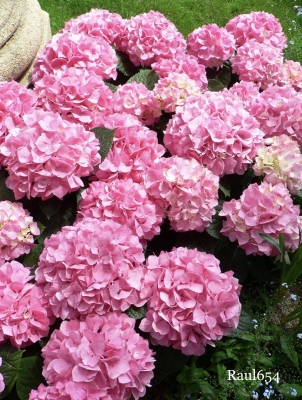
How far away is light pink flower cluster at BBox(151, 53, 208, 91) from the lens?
278 cm

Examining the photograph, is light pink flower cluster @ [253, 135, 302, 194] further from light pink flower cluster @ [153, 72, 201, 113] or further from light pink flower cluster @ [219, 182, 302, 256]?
light pink flower cluster @ [153, 72, 201, 113]

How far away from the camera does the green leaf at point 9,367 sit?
173 centimetres

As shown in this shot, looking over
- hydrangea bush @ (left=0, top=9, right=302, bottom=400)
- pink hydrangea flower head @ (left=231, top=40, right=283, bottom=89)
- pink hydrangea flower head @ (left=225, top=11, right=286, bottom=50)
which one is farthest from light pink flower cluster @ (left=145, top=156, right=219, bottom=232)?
pink hydrangea flower head @ (left=225, top=11, right=286, bottom=50)

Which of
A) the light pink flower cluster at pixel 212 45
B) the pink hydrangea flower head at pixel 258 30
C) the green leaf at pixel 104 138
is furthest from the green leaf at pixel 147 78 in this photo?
the pink hydrangea flower head at pixel 258 30

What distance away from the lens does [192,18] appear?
5.06 m

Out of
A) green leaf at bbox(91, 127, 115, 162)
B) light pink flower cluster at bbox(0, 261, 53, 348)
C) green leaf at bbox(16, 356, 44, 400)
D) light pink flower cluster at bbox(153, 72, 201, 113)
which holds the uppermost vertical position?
light pink flower cluster at bbox(153, 72, 201, 113)

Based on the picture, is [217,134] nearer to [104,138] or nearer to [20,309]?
[104,138]

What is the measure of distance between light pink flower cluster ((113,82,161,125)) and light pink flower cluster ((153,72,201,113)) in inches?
1.5

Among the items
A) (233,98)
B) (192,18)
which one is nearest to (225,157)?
(233,98)

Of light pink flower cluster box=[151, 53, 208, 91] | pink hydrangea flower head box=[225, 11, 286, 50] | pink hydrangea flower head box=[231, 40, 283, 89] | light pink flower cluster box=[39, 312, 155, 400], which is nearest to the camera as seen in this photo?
light pink flower cluster box=[39, 312, 155, 400]

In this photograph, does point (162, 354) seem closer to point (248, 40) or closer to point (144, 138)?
point (144, 138)

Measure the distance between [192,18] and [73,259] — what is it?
4108 mm

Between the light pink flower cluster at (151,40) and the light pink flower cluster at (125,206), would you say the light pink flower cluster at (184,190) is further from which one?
the light pink flower cluster at (151,40)

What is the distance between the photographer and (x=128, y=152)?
7.16ft
